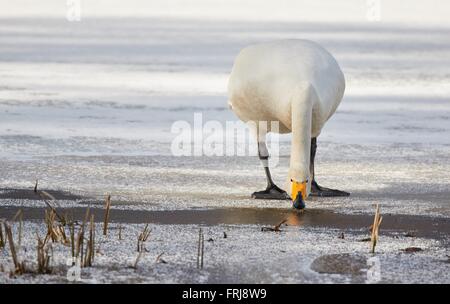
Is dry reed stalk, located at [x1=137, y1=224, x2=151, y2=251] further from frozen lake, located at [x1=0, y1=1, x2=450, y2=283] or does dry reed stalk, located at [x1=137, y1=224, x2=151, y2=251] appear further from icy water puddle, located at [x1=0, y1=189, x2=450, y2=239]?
icy water puddle, located at [x1=0, y1=189, x2=450, y2=239]

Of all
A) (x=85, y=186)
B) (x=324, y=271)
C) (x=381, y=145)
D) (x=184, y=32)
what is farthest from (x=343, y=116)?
(x=184, y=32)

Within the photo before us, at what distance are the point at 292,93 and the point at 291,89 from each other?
0.05 m

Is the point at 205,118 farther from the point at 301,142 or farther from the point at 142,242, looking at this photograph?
the point at 142,242

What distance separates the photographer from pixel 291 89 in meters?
8.55

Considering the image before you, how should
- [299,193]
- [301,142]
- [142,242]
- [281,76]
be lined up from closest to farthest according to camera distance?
[142,242] → [299,193] → [301,142] → [281,76]

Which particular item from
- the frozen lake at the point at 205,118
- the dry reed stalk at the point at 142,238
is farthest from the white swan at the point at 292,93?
the dry reed stalk at the point at 142,238

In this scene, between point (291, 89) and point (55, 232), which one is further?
point (291, 89)

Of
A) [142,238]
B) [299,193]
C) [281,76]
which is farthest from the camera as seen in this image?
[281,76]

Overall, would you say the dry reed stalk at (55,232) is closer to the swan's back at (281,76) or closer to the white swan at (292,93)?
the white swan at (292,93)

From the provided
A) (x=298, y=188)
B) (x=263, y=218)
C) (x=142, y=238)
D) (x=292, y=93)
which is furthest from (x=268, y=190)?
(x=142, y=238)

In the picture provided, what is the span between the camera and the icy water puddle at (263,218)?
7422mm

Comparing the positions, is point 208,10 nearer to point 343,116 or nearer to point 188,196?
point 343,116

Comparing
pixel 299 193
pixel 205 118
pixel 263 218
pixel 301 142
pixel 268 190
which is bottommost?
pixel 205 118

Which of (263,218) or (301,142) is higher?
(301,142)
